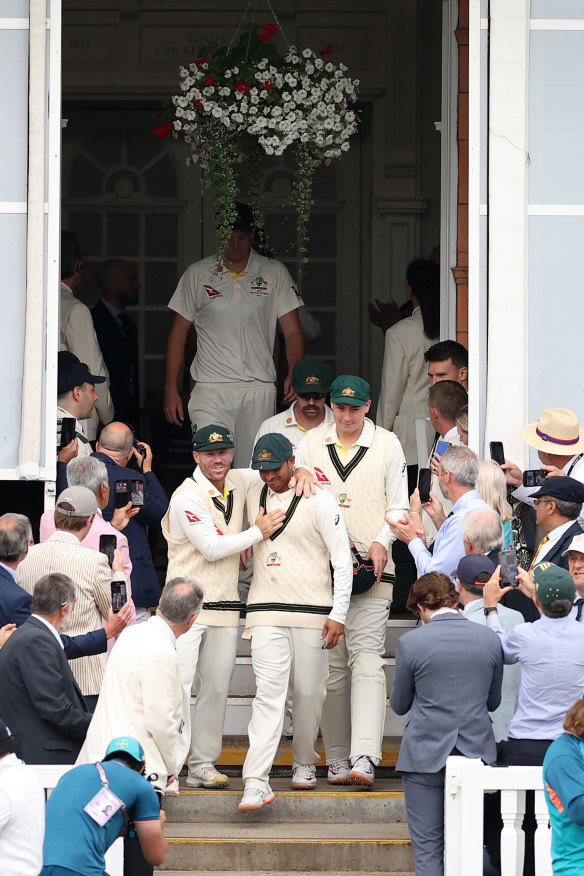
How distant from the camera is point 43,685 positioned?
5578 mm

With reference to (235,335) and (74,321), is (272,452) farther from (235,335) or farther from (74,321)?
(74,321)

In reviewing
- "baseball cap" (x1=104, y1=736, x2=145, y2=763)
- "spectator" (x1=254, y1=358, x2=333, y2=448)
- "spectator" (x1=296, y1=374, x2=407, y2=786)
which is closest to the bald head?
"spectator" (x1=254, y1=358, x2=333, y2=448)

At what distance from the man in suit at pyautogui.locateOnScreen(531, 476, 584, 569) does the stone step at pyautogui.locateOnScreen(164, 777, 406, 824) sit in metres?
1.33

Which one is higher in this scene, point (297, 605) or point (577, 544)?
point (577, 544)

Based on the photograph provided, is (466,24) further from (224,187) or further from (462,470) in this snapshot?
(462,470)

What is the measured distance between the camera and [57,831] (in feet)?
15.0

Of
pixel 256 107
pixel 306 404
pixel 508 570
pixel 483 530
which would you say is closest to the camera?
pixel 508 570

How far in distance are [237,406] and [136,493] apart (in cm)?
196

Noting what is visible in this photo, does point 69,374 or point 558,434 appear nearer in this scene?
point 558,434

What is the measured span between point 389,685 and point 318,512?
4.55 feet

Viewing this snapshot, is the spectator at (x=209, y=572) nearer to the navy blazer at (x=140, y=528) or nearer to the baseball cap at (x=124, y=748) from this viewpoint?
the navy blazer at (x=140, y=528)

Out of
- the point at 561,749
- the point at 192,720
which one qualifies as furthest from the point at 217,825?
the point at 561,749

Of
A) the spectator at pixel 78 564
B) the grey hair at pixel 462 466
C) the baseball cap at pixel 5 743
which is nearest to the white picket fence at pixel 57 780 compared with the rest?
the baseball cap at pixel 5 743

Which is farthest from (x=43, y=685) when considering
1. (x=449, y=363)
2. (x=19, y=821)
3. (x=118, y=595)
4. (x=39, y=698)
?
(x=449, y=363)
